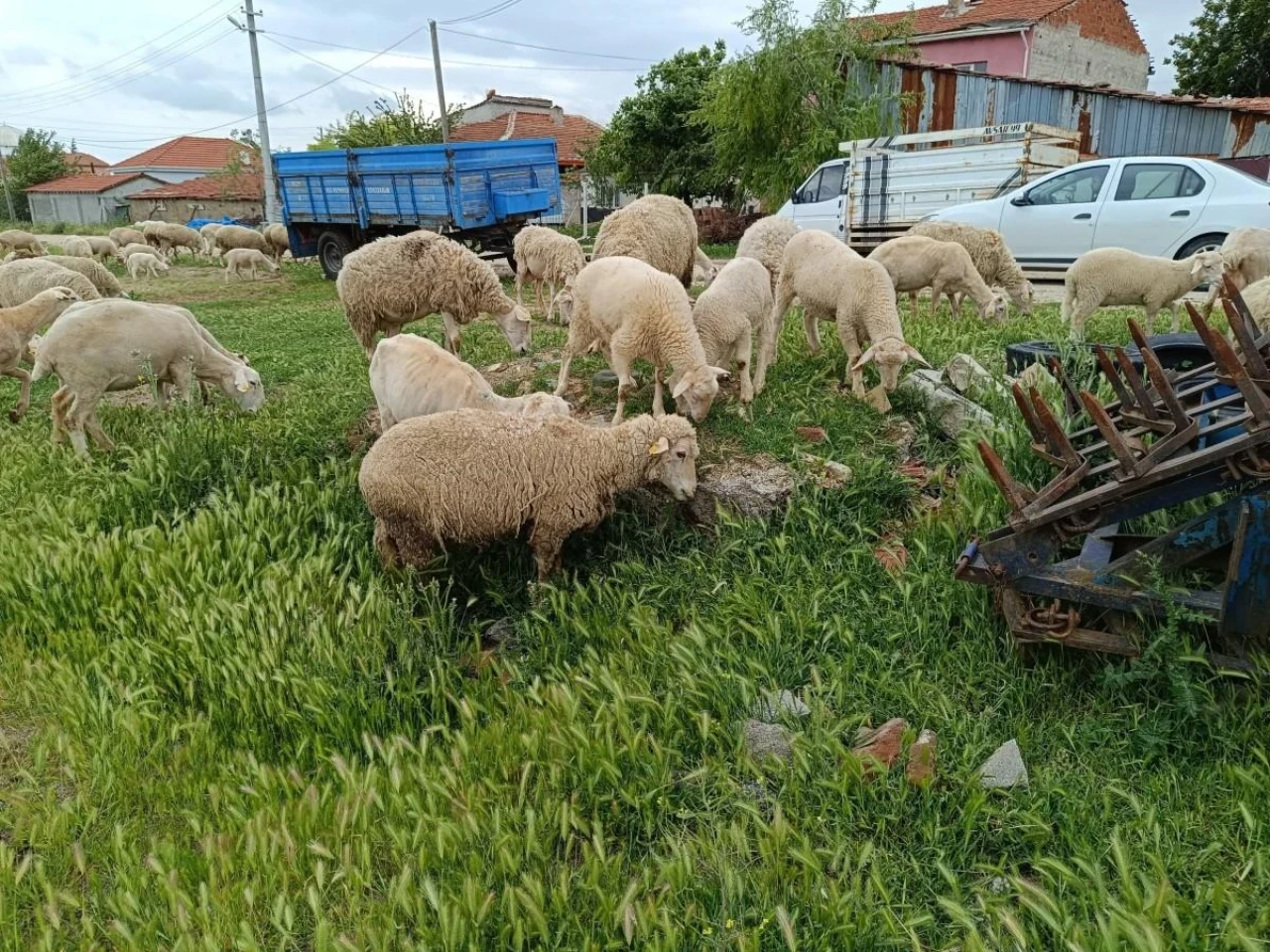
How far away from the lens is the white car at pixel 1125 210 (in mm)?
10438

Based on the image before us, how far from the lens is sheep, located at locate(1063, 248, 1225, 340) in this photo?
8.00m

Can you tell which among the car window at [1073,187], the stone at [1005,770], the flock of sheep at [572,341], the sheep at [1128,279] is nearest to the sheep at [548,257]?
the flock of sheep at [572,341]

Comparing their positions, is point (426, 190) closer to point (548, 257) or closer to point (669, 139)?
point (548, 257)

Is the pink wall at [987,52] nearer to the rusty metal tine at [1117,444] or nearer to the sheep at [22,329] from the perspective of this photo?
the sheep at [22,329]

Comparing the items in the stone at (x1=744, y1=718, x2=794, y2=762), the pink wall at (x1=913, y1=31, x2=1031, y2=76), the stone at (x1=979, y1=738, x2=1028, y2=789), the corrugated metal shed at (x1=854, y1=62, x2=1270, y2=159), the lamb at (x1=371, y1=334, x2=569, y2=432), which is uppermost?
the pink wall at (x1=913, y1=31, x2=1031, y2=76)

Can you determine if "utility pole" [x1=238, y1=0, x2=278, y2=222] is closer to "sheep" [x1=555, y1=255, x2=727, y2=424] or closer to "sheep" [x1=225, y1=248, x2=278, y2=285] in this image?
"sheep" [x1=225, y1=248, x2=278, y2=285]

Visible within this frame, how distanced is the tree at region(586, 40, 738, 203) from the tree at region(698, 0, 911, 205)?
486 cm

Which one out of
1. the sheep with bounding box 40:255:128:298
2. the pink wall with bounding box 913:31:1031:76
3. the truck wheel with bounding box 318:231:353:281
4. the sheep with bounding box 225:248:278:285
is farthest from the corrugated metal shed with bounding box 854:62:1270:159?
the sheep with bounding box 40:255:128:298

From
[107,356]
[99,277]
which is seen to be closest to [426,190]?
[99,277]

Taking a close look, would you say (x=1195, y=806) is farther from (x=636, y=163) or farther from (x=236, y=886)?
(x=636, y=163)

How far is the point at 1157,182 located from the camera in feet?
36.2

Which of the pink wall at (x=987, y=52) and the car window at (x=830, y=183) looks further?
the pink wall at (x=987, y=52)

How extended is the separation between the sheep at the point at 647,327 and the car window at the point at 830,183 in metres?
11.9

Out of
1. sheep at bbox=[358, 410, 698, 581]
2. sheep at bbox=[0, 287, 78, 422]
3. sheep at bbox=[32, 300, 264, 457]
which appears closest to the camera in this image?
sheep at bbox=[358, 410, 698, 581]
